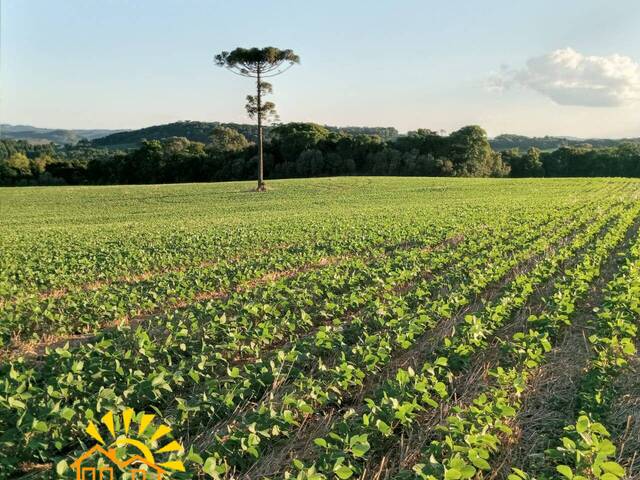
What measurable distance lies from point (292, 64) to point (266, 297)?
3439 cm

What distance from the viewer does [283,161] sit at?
235 feet

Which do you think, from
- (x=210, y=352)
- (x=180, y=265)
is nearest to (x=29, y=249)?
(x=180, y=265)

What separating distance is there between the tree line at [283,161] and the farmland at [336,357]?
179 feet

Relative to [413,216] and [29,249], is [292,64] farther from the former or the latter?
[29,249]

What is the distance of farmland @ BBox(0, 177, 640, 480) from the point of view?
374 cm

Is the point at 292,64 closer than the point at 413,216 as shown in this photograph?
No

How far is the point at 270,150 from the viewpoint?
73125 millimetres

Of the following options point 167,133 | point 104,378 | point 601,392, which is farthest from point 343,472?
point 167,133

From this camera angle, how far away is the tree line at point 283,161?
6662 cm

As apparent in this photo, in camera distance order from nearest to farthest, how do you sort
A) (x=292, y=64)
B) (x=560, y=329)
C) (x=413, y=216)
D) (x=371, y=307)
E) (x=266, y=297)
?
(x=560, y=329) < (x=371, y=307) < (x=266, y=297) < (x=413, y=216) < (x=292, y=64)

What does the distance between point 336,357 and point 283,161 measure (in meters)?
67.6

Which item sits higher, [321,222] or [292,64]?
[292,64]

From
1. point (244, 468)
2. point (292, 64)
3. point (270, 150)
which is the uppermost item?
point (292, 64)

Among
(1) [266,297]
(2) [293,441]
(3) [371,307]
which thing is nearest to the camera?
(2) [293,441]
